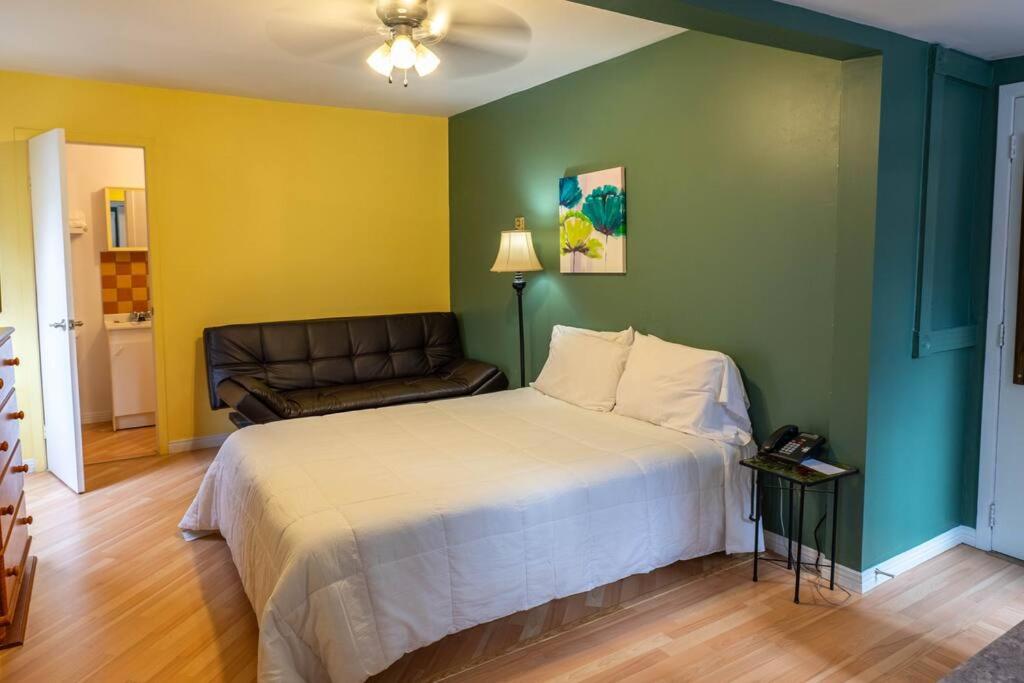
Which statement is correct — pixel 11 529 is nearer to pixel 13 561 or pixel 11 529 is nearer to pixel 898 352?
pixel 13 561

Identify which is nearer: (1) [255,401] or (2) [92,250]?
(1) [255,401]

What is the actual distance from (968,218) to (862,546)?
1542 millimetres

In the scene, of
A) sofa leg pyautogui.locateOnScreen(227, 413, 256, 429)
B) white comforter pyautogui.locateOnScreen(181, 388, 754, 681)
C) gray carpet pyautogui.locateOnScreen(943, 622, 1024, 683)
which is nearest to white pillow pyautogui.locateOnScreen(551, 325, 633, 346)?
white comforter pyautogui.locateOnScreen(181, 388, 754, 681)

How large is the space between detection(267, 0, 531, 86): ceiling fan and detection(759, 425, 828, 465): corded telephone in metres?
2.21

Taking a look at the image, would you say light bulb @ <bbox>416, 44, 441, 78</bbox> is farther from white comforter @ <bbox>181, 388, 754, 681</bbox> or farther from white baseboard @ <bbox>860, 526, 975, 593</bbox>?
white baseboard @ <bbox>860, 526, 975, 593</bbox>

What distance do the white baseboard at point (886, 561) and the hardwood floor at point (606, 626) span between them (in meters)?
0.05

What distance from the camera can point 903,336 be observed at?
291 centimetres

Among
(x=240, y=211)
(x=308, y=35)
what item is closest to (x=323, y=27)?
(x=308, y=35)

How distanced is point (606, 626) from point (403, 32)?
2.62 meters

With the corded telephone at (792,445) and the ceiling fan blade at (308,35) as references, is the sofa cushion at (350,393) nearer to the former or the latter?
the ceiling fan blade at (308,35)

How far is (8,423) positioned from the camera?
2.83 meters

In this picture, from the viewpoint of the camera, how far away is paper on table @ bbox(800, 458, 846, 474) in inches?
110

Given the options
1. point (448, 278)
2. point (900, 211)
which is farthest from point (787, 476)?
point (448, 278)

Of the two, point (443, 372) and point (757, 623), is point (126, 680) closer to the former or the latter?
point (757, 623)
